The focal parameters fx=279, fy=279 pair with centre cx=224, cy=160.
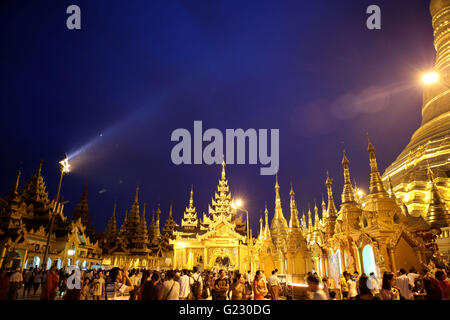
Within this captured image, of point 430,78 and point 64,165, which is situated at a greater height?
point 430,78

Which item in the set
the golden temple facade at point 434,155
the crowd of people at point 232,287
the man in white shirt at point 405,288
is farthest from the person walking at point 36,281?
the golden temple facade at point 434,155

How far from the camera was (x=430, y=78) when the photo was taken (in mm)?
39031

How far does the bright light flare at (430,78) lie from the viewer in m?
37.5

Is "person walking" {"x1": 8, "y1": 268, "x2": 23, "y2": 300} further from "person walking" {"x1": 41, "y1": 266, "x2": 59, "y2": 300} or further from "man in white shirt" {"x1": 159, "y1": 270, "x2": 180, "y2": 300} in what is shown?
"man in white shirt" {"x1": 159, "y1": 270, "x2": 180, "y2": 300}

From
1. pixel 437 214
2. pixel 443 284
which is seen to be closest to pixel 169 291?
pixel 443 284

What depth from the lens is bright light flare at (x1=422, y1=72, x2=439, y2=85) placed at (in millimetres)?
37456

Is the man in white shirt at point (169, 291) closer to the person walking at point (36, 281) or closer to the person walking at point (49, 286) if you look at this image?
the person walking at point (49, 286)

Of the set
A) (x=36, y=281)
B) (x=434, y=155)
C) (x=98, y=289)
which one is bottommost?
(x=36, y=281)

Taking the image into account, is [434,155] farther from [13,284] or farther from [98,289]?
[13,284]

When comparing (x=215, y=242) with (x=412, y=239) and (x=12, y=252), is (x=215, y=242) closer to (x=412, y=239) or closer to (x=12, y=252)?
(x=12, y=252)

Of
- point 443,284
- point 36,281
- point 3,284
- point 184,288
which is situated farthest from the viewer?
point 36,281

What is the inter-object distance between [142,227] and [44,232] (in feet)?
68.1

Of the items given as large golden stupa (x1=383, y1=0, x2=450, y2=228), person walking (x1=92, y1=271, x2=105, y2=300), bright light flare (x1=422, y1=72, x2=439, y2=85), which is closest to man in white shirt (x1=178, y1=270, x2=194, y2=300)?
person walking (x1=92, y1=271, x2=105, y2=300)

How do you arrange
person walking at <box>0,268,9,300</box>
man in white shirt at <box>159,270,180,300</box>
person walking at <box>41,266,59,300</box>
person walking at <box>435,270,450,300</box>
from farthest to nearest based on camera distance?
person walking at <box>41,266,59,300</box>
person walking at <box>0,268,9,300</box>
person walking at <box>435,270,450,300</box>
man in white shirt at <box>159,270,180,300</box>
